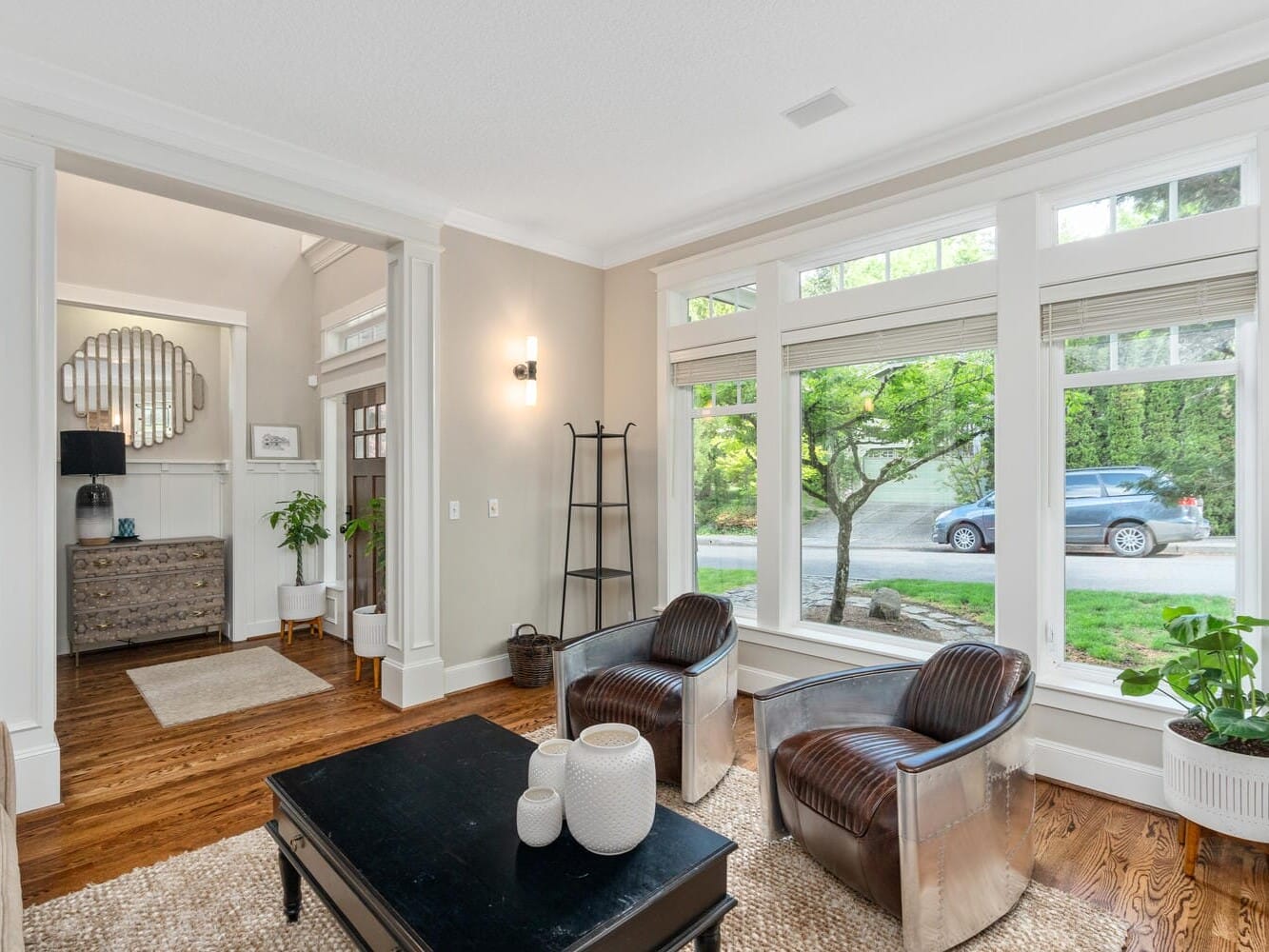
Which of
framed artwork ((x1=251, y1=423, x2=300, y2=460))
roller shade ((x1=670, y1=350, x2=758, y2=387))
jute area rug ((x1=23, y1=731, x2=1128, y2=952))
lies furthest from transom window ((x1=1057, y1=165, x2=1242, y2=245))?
framed artwork ((x1=251, y1=423, x2=300, y2=460))

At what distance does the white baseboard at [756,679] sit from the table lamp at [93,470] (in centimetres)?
454

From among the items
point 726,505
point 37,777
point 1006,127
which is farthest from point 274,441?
point 1006,127

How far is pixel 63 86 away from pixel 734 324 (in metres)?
3.16

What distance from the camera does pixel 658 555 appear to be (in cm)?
432

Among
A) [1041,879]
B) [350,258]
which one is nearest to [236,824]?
[1041,879]

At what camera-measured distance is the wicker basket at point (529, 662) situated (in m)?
4.02

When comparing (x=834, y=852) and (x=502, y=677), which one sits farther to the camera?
(x=502, y=677)

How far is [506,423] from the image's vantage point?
4.19 m

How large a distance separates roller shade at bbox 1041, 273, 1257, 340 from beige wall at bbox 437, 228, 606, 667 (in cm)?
276

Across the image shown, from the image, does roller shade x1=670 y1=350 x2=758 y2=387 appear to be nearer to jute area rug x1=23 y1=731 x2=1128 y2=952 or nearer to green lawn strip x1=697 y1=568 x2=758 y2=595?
green lawn strip x1=697 y1=568 x2=758 y2=595

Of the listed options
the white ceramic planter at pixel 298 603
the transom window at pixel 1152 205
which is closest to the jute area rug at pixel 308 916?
the transom window at pixel 1152 205

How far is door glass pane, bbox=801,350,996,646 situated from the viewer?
3.14 m

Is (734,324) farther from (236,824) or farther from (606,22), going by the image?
(236,824)

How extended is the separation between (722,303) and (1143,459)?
2.33 metres
